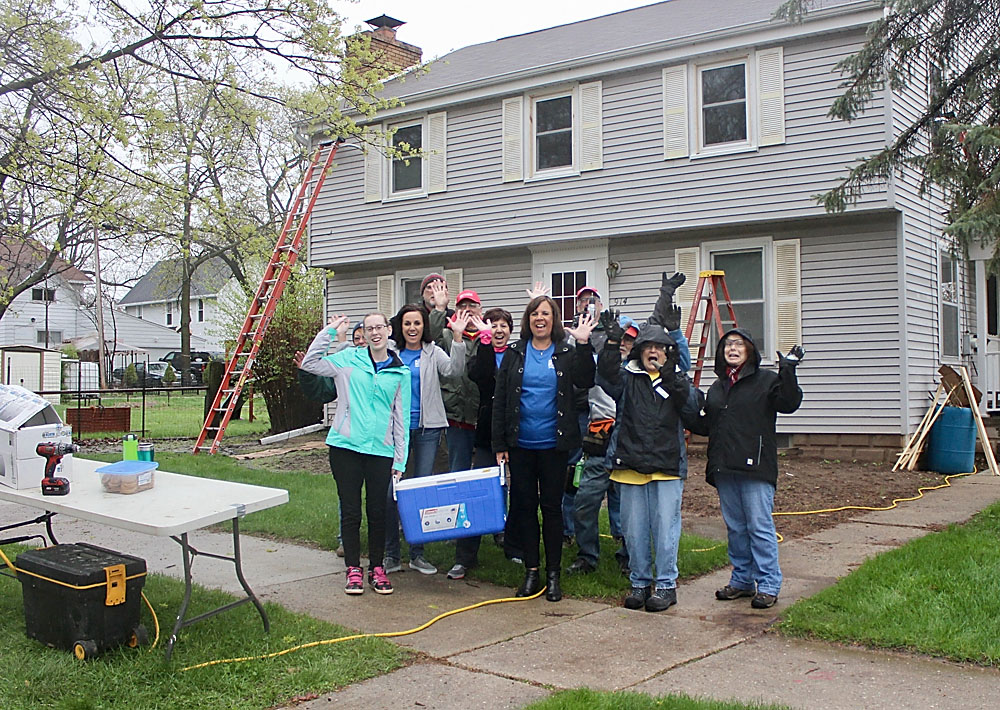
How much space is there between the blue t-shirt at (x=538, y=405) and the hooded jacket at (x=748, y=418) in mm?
879

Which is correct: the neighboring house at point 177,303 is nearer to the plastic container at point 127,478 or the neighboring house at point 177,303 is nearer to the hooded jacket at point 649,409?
the plastic container at point 127,478

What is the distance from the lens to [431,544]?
23.5 ft

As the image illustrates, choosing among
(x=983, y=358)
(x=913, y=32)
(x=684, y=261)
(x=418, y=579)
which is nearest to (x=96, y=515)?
(x=418, y=579)

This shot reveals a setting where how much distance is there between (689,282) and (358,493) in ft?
29.4

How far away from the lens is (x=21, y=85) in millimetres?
8977

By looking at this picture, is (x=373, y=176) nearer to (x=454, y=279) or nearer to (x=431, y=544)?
(x=454, y=279)

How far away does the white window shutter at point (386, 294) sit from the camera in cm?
1712

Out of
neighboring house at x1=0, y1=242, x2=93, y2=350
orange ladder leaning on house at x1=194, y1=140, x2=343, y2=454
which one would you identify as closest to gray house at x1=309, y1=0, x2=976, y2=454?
orange ladder leaning on house at x1=194, y1=140, x2=343, y2=454

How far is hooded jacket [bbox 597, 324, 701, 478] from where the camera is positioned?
5.50 metres

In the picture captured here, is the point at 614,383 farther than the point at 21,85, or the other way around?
the point at 21,85

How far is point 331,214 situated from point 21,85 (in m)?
8.54

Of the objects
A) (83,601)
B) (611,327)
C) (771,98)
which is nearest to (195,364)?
(771,98)

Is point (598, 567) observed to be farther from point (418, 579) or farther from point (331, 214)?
point (331, 214)

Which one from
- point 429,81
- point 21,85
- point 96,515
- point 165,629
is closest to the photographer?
point 96,515
